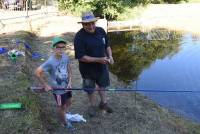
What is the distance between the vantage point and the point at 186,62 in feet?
47.8

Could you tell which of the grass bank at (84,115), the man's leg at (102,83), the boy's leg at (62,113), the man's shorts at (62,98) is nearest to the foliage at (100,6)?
the grass bank at (84,115)

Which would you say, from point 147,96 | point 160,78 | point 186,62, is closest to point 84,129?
point 147,96

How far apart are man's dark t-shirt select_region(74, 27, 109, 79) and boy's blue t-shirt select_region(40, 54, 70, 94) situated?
0.53 m

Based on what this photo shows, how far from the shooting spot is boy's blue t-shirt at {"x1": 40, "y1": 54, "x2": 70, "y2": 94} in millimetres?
6289

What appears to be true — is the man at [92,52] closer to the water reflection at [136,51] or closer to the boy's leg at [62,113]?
the boy's leg at [62,113]

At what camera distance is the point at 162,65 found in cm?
1411

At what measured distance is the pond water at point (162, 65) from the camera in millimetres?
10219

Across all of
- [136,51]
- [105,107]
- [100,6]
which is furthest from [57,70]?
[100,6]

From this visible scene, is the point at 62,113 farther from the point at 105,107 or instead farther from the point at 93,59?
the point at 105,107

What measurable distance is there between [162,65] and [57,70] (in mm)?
8212

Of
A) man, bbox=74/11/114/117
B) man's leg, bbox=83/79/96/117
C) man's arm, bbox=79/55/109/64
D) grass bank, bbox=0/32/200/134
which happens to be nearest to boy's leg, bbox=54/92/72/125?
grass bank, bbox=0/32/200/134

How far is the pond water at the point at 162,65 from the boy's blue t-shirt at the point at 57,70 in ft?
12.0

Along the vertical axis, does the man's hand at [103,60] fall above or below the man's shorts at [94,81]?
above

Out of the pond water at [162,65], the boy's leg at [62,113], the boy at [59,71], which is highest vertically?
the boy at [59,71]
